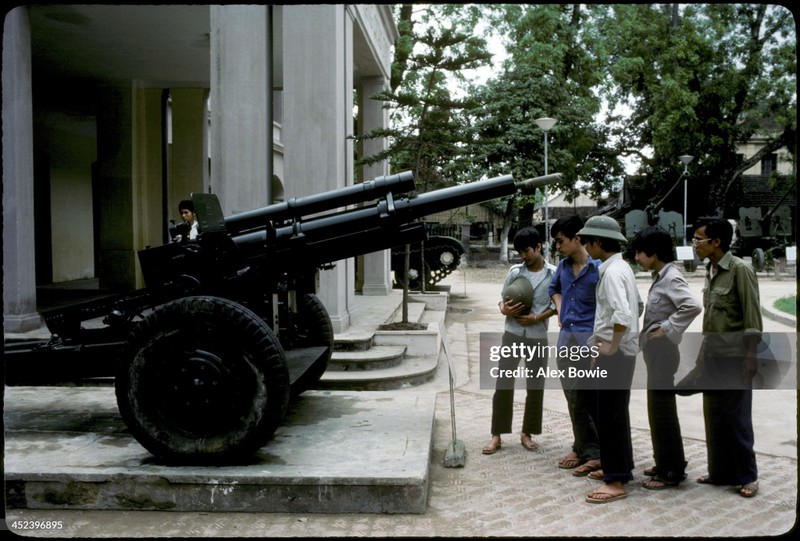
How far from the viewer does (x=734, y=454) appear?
15.4ft

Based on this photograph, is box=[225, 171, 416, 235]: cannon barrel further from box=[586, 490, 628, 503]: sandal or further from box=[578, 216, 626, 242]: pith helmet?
box=[586, 490, 628, 503]: sandal

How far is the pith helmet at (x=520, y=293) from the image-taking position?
5535mm

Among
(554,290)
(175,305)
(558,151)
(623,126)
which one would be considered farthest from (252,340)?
(623,126)

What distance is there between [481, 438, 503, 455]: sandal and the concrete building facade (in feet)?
11.8

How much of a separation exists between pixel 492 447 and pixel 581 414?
0.80 m

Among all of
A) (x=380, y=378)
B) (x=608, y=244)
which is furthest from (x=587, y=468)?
(x=380, y=378)

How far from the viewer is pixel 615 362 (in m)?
4.75

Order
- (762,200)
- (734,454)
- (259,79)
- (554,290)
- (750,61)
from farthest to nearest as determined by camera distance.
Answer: (762,200) < (750,61) < (259,79) < (554,290) < (734,454)

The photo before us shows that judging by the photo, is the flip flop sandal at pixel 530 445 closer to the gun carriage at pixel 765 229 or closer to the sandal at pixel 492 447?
the sandal at pixel 492 447

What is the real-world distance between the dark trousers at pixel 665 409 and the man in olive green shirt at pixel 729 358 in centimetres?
20

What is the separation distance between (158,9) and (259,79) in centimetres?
299

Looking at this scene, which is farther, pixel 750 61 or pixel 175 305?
pixel 750 61

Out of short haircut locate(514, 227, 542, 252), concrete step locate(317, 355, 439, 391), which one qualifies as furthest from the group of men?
concrete step locate(317, 355, 439, 391)

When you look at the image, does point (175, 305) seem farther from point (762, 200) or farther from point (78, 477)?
point (762, 200)
